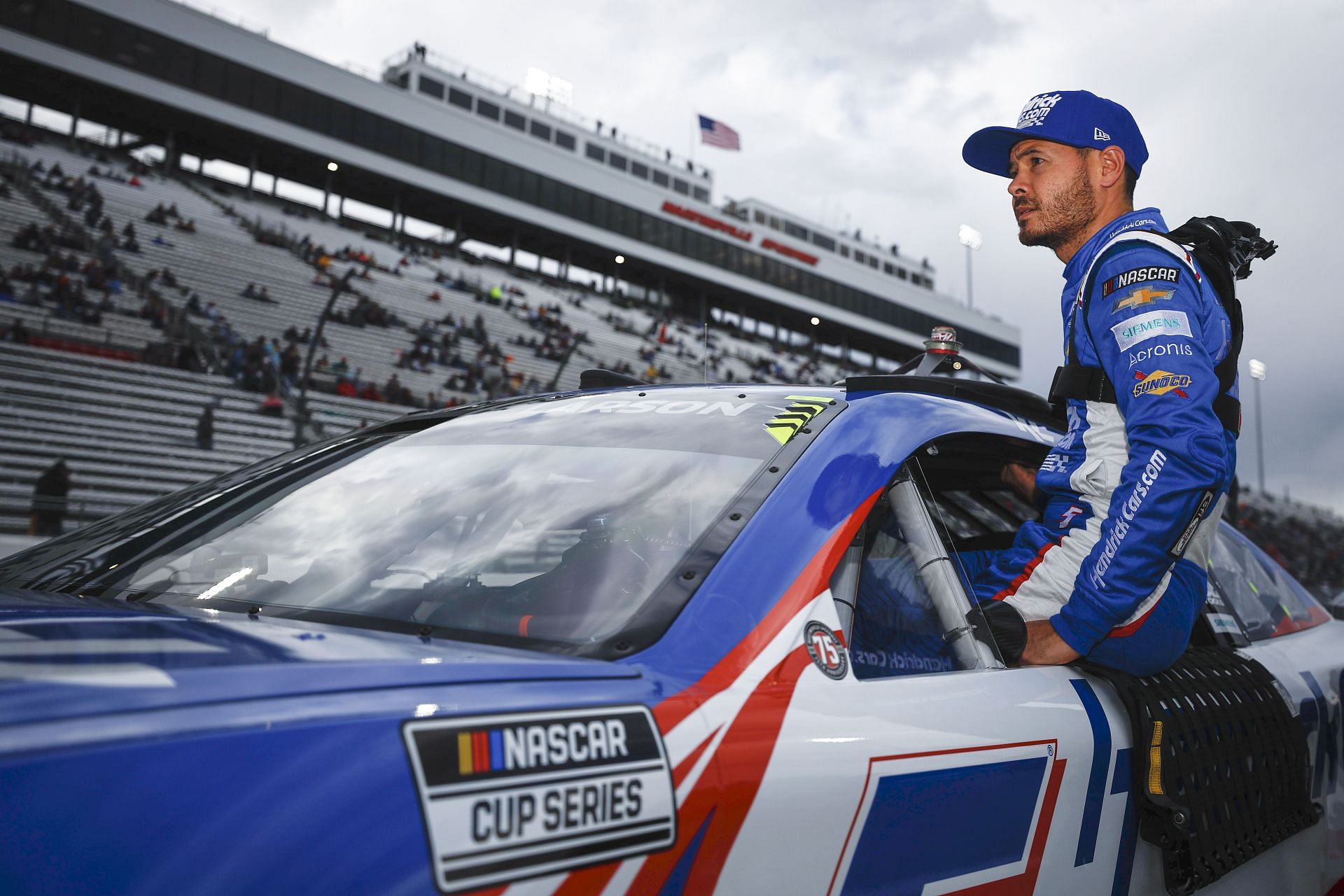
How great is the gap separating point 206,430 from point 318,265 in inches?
565

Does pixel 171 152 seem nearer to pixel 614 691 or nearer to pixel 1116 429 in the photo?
Answer: pixel 1116 429

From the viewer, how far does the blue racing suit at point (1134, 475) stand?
6.08ft

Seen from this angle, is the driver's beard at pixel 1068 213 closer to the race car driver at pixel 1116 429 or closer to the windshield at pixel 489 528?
the race car driver at pixel 1116 429

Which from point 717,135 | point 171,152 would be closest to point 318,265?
Answer: point 171,152

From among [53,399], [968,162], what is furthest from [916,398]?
[53,399]

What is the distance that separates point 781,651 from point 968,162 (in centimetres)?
201

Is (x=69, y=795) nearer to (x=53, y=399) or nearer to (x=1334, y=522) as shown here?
(x=53, y=399)

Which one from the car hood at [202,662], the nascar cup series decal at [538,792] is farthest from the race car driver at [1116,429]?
the car hood at [202,662]

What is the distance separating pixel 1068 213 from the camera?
249 centimetres

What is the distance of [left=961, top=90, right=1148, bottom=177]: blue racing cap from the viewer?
2449 mm

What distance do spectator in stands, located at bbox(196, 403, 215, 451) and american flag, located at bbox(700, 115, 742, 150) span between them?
34945 millimetres

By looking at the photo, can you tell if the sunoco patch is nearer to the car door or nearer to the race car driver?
the car door

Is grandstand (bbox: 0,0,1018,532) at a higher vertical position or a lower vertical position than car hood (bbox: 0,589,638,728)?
higher

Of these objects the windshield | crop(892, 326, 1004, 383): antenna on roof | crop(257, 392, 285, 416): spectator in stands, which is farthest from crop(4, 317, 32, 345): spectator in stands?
crop(892, 326, 1004, 383): antenna on roof
